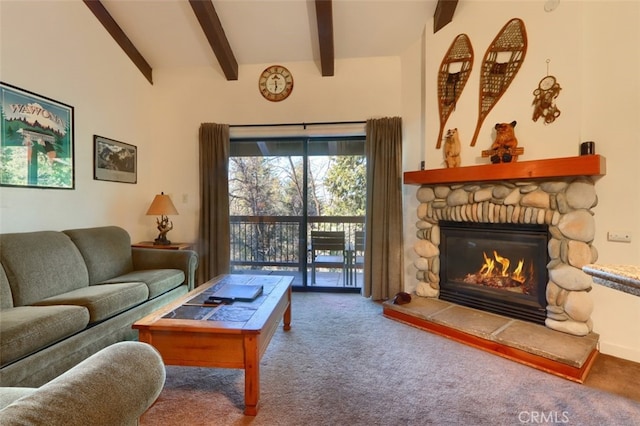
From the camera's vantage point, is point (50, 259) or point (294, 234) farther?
point (294, 234)

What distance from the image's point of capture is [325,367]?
2.21 meters

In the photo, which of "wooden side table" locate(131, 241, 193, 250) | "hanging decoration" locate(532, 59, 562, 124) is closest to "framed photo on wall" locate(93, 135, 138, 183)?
"wooden side table" locate(131, 241, 193, 250)

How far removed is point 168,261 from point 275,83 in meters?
2.53

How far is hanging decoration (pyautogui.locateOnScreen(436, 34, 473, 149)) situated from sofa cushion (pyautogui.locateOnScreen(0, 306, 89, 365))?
3383mm

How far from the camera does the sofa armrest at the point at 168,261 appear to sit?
10.6ft

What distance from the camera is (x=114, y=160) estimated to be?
3584 mm

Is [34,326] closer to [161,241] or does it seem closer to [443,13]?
[161,241]

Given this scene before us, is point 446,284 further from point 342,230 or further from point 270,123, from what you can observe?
point 270,123

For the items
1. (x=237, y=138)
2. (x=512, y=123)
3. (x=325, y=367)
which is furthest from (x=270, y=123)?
(x=325, y=367)

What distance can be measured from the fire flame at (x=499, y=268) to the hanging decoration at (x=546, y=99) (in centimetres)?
125

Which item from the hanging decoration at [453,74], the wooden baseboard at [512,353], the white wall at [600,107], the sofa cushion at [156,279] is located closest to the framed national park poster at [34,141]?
the sofa cushion at [156,279]

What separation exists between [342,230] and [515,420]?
275cm

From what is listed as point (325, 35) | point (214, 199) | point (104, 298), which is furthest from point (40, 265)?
point (325, 35)

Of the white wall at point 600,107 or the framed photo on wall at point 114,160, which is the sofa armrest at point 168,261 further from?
the white wall at point 600,107
